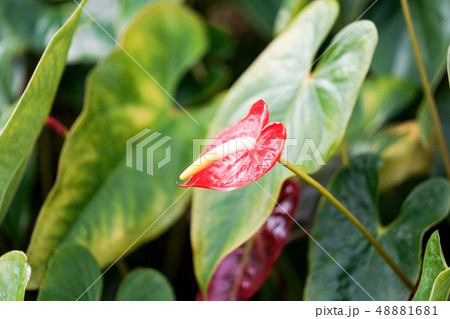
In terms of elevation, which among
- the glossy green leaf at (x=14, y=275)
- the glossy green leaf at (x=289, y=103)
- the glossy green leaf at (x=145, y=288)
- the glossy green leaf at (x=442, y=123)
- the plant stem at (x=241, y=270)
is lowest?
the glossy green leaf at (x=442, y=123)

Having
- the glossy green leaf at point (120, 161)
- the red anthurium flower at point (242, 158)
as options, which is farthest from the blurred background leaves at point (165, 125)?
the red anthurium flower at point (242, 158)

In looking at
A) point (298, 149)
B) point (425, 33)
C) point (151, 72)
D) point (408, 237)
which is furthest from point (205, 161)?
point (425, 33)

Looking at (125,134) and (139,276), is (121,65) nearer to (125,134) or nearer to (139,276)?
(125,134)

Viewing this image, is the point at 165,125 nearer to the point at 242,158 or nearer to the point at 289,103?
the point at 289,103

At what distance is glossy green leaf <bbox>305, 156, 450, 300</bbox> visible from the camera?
1.79 ft

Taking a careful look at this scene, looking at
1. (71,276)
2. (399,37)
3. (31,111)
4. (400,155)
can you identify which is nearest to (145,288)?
(71,276)

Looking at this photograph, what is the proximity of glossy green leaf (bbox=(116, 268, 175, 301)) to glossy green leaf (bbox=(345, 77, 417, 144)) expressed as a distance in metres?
0.33

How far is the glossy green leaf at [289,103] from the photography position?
50cm

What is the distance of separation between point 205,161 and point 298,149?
5.8 inches

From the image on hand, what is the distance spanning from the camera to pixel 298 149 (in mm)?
519

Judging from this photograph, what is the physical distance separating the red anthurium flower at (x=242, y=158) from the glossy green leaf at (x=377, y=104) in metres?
0.39

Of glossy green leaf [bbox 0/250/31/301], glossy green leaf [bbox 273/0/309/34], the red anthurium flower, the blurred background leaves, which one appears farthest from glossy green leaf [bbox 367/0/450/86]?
glossy green leaf [bbox 0/250/31/301]
